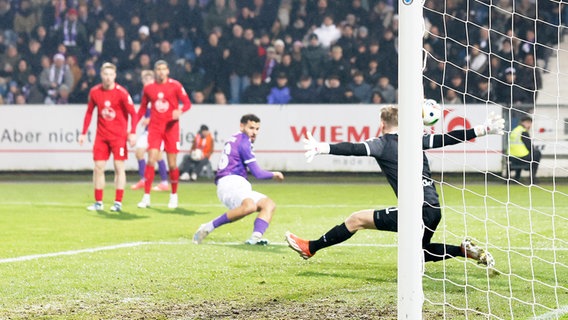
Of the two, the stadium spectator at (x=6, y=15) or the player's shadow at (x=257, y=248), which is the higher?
the stadium spectator at (x=6, y=15)

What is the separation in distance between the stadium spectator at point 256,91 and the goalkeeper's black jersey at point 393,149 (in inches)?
513

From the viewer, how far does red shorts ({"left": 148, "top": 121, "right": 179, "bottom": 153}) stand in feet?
50.7

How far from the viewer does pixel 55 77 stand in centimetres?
2281

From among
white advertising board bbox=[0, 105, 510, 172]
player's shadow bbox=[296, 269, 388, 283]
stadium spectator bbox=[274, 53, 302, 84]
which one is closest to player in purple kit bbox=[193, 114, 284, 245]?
player's shadow bbox=[296, 269, 388, 283]

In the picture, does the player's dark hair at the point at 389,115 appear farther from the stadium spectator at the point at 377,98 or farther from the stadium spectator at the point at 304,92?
the stadium spectator at the point at 304,92

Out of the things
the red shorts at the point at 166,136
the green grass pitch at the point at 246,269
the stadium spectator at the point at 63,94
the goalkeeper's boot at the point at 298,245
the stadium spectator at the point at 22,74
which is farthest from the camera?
the stadium spectator at the point at 22,74

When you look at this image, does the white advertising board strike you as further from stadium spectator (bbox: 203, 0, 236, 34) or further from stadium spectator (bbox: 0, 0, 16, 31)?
stadium spectator (bbox: 0, 0, 16, 31)

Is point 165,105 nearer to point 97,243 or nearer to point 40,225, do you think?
point 40,225

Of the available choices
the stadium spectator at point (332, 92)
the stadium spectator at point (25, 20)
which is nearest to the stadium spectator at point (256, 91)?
the stadium spectator at point (332, 92)

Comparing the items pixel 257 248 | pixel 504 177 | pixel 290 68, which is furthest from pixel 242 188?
pixel 290 68

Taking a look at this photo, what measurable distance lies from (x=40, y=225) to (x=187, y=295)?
5.58 meters

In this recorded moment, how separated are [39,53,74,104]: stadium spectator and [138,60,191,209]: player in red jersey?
7743 millimetres

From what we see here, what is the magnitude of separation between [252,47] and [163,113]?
716 centimetres

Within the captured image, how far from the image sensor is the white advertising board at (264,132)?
19.9 meters
